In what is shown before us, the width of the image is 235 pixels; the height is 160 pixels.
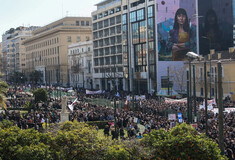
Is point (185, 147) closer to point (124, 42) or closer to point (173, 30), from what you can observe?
point (173, 30)

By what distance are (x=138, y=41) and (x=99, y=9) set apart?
20698 mm

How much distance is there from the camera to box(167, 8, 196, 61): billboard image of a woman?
241ft

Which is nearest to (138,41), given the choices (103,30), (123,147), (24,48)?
(103,30)

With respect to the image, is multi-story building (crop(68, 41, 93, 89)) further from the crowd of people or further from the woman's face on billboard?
the crowd of people

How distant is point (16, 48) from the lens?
163750 mm

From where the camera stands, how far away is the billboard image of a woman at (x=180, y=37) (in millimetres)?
73375

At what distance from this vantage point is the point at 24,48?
517 ft

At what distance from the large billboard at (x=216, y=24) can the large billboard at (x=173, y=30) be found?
12.2 feet

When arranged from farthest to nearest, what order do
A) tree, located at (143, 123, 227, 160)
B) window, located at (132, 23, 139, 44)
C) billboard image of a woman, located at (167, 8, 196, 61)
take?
window, located at (132, 23, 139, 44) → billboard image of a woman, located at (167, 8, 196, 61) → tree, located at (143, 123, 227, 160)

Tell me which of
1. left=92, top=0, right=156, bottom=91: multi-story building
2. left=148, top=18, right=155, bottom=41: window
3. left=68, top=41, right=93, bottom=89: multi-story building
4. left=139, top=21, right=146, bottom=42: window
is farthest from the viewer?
left=68, top=41, right=93, bottom=89: multi-story building

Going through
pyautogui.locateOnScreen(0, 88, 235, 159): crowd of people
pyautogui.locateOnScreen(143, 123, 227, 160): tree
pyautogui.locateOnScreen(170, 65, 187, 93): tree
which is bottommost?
pyautogui.locateOnScreen(0, 88, 235, 159): crowd of people

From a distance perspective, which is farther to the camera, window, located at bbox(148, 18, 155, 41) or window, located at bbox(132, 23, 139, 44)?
window, located at bbox(132, 23, 139, 44)

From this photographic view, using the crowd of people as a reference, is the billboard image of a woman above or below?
above

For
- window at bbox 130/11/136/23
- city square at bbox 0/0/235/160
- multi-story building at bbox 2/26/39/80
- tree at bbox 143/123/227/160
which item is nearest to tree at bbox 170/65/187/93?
city square at bbox 0/0/235/160
